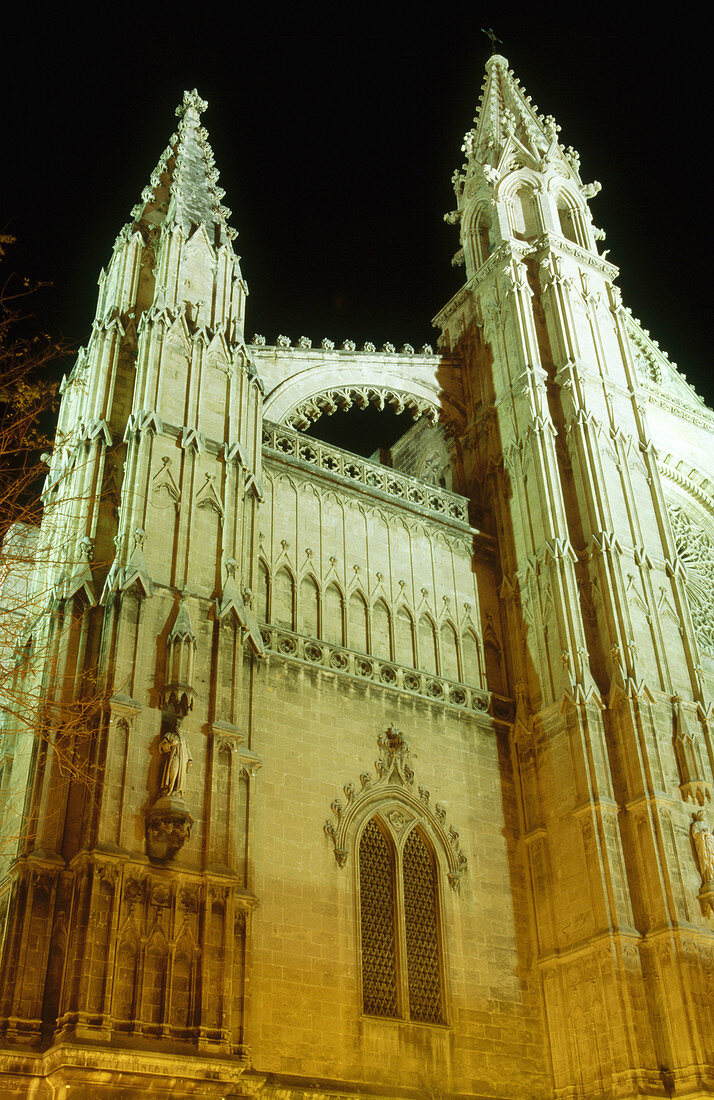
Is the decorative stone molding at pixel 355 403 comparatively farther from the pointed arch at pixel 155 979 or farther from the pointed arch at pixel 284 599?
the pointed arch at pixel 155 979

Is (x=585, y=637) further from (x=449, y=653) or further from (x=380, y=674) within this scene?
(x=380, y=674)

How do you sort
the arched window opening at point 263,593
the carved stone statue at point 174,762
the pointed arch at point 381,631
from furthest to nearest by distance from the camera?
the pointed arch at point 381,631 < the arched window opening at point 263,593 < the carved stone statue at point 174,762

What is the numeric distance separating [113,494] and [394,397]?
34.3 feet

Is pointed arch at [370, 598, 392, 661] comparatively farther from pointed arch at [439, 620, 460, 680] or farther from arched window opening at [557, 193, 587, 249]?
arched window opening at [557, 193, 587, 249]

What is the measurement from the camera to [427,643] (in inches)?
903

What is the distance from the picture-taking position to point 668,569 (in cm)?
→ 2408

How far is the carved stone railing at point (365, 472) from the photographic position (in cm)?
2359

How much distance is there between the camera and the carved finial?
28.1 metres

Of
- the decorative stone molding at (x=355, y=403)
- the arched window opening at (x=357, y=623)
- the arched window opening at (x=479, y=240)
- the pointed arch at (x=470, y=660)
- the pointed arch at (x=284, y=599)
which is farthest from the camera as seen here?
the arched window opening at (x=479, y=240)

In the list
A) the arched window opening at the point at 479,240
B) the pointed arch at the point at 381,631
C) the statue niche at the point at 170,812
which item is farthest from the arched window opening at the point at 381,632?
the arched window opening at the point at 479,240

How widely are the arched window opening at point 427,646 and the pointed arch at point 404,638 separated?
207 millimetres

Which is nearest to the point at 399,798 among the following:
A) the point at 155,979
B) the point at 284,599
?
the point at 284,599

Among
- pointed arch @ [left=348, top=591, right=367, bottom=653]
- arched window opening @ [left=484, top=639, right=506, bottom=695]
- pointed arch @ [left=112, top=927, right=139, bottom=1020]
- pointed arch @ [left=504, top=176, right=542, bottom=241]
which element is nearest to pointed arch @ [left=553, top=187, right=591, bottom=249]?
pointed arch @ [left=504, top=176, right=542, bottom=241]

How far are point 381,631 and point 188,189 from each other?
37.0ft
